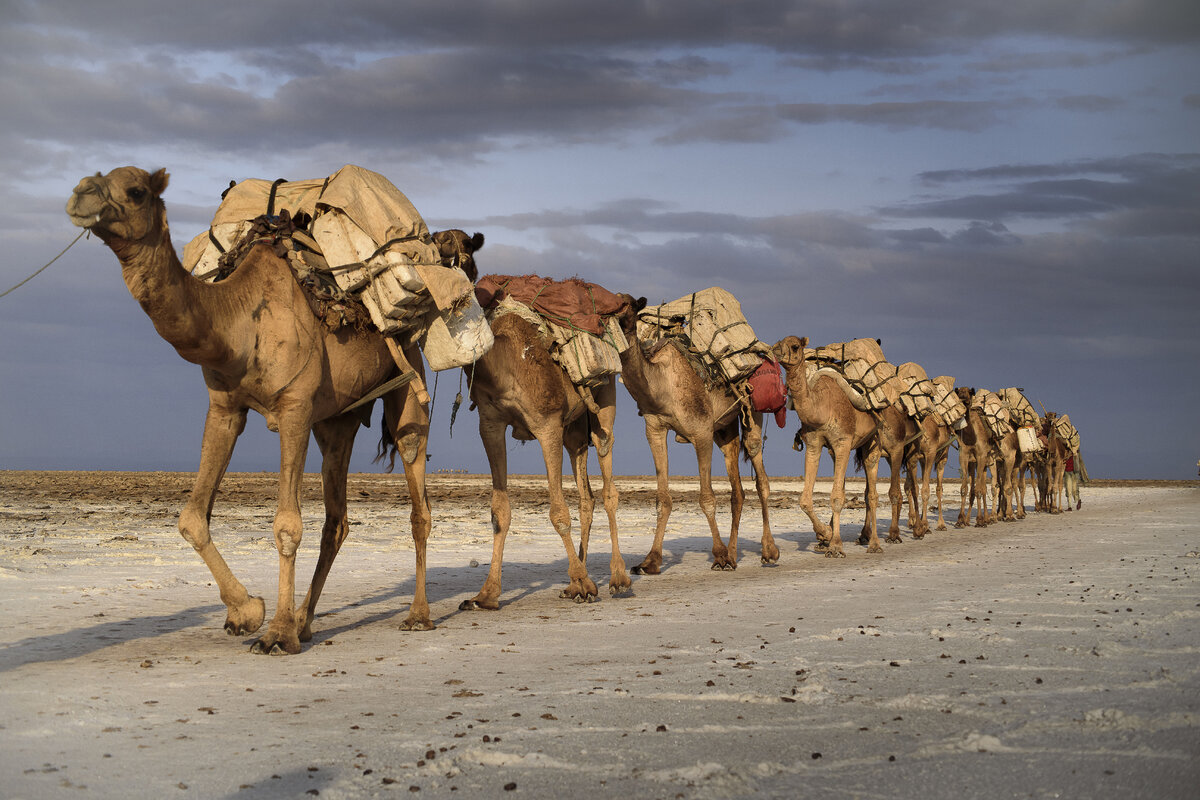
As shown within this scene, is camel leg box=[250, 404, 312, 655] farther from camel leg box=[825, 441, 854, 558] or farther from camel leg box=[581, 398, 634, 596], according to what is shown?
camel leg box=[825, 441, 854, 558]

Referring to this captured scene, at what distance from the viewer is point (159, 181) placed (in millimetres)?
7238

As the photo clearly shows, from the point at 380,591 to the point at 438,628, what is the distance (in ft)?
9.42

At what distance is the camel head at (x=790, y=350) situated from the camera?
17.1m

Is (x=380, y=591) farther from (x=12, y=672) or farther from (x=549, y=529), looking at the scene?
(x=549, y=529)

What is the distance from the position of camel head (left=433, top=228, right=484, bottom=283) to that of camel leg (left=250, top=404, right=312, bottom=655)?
91.5 inches

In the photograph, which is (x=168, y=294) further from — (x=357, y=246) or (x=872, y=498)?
(x=872, y=498)

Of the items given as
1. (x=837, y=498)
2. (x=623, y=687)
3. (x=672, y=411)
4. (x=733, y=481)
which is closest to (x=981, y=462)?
(x=837, y=498)

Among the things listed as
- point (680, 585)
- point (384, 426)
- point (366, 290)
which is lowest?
point (680, 585)

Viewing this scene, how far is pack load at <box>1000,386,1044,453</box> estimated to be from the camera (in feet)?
105

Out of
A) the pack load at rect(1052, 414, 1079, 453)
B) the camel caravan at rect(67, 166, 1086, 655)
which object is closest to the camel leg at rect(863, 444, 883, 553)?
the camel caravan at rect(67, 166, 1086, 655)

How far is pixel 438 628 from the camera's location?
392 inches

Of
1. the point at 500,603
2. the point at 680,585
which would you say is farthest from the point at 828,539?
the point at 500,603

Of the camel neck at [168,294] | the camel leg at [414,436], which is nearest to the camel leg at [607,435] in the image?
the camel leg at [414,436]

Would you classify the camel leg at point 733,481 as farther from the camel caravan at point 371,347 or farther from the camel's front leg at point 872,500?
the camel's front leg at point 872,500
